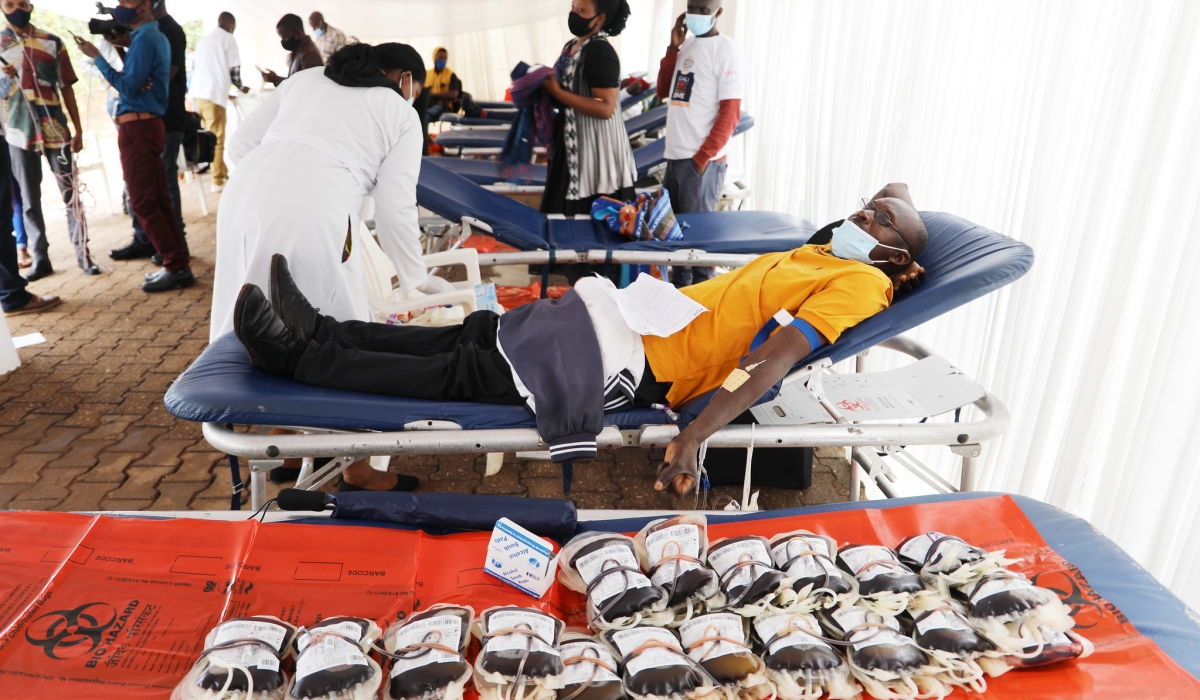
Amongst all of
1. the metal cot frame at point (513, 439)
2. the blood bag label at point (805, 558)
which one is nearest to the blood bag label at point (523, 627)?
the blood bag label at point (805, 558)

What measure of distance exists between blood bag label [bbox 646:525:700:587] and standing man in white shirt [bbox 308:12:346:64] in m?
6.38

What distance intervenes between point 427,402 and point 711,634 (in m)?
1.09

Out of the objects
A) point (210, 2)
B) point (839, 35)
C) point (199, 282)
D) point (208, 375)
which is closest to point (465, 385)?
point (208, 375)

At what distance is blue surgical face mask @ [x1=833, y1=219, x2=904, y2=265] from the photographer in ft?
7.07

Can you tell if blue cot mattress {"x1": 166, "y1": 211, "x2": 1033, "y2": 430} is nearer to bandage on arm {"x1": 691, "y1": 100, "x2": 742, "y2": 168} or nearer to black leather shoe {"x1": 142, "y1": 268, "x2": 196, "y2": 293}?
bandage on arm {"x1": 691, "y1": 100, "x2": 742, "y2": 168}

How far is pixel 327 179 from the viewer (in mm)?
2455

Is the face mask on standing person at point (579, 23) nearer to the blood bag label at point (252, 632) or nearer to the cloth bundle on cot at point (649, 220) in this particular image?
the cloth bundle on cot at point (649, 220)

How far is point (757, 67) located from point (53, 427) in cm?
516

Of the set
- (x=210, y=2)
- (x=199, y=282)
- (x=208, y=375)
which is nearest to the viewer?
(x=208, y=375)

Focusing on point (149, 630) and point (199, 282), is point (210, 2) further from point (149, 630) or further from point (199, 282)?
point (149, 630)

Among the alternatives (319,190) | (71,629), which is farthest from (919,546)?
(319,190)

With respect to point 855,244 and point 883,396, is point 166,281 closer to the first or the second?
point 855,244

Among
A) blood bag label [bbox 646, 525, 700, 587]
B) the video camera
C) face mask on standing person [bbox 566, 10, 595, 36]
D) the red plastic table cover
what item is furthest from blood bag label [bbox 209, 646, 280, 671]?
the video camera

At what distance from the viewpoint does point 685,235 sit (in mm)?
4004
